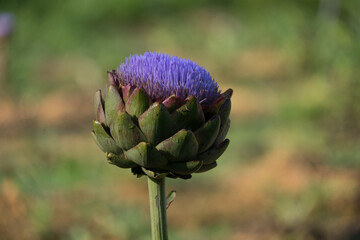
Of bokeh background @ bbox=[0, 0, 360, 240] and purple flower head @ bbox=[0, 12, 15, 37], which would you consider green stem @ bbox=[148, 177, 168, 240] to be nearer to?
bokeh background @ bbox=[0, 0, 360, 240]

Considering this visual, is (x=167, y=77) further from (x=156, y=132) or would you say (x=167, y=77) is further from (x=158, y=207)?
(x=158, y=207)

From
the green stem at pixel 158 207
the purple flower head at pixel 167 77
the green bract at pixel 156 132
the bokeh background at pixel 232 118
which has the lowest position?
the green stem at pixel 158 207

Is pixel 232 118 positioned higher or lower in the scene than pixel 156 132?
higher

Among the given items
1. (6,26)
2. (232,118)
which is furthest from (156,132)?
(232,118)

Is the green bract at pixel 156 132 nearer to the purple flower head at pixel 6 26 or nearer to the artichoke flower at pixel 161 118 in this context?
the artichoke flower at pixel 161 118

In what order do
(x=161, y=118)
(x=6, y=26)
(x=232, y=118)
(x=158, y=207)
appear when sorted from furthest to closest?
(x=232, y=118) → (x=6, y=26) → (x=158, y=207) → (x=161, y=118)

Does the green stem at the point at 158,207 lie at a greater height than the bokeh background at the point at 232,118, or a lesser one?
lesser

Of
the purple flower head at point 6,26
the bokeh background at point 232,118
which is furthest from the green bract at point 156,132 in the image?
the purple flower head at point 6,26

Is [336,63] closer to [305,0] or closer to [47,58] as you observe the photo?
[47,58]

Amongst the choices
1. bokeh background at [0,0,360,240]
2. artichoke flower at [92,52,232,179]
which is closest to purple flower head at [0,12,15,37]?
bokeh background at [0,0,360,240]
